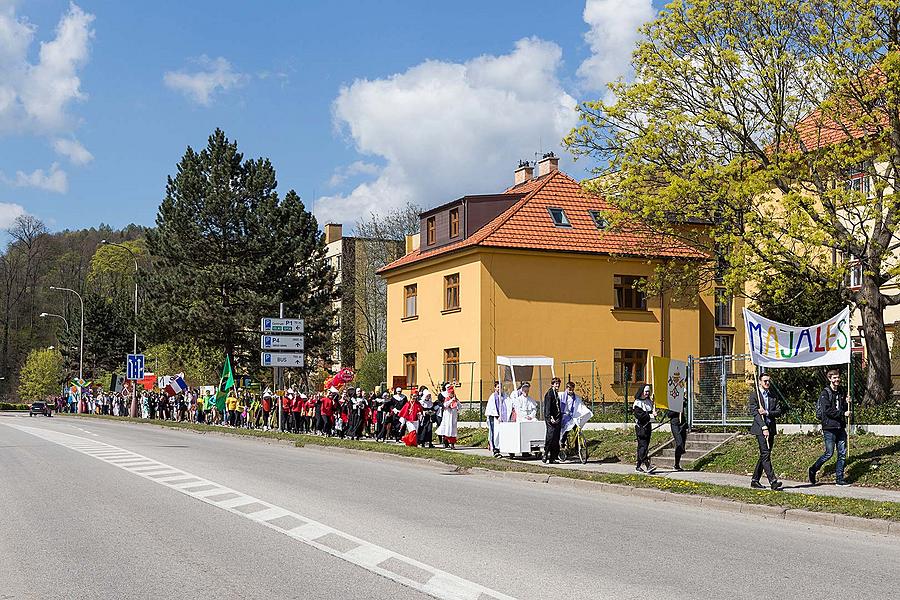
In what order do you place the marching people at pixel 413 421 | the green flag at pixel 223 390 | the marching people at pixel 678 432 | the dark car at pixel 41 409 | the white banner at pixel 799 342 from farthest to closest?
the dark car at pixel 41 409 < the green flag at pixel 223 390 < the marching people at pixel 413 421 < the marching people at pixel 678 432 < the white banner at pixel 799 342

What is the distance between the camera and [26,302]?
350 ft

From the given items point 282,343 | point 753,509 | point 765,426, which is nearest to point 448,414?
point 282,343

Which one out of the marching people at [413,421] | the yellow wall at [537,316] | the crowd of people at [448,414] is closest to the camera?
the crowd of people at [448,414]

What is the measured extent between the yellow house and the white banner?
1764 centimetres

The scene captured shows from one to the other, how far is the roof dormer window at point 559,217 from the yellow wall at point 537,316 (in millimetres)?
1701

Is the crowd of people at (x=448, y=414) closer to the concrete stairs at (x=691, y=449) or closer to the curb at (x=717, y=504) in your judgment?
the concrete stairs at (x=691, y=449)

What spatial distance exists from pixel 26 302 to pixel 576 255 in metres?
83.3

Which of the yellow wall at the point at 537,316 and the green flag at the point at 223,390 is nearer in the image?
the yellow wall at the point at 537,316

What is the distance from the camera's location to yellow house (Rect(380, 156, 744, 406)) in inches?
1521

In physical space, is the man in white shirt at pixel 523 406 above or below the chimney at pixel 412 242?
below

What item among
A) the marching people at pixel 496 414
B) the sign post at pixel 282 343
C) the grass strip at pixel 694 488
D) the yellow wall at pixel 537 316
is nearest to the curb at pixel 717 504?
the grass strip at pixel 694 488

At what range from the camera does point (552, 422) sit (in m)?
21.3

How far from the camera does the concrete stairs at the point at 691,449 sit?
20531mm

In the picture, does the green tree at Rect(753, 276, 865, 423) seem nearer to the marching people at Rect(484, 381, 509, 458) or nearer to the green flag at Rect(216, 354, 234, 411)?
the marching people at Rect(484, 381, 509, 458)
